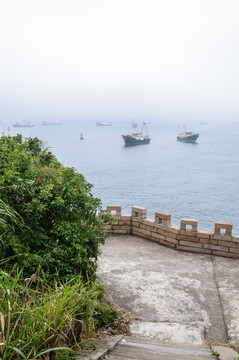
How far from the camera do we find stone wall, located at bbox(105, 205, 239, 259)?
715 cm

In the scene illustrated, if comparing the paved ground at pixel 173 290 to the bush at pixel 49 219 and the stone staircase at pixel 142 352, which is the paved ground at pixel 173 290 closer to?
the stone staircase at pixel 142 352

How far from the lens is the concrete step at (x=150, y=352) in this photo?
9.61 feet

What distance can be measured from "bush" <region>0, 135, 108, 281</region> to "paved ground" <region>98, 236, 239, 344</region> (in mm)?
1200

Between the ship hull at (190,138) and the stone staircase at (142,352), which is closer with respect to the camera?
the stone staircase at (142,352)

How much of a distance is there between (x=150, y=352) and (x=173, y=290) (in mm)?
2660

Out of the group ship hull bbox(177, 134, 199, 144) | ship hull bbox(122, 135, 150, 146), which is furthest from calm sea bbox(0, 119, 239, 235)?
ship hull bbox(177, 134, 199, 144)

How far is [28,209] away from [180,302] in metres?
3.01

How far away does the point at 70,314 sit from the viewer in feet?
8.78

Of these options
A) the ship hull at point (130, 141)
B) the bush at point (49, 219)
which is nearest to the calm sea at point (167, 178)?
the ship hull at point (130, 141)

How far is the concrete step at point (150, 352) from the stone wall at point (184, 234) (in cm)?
369

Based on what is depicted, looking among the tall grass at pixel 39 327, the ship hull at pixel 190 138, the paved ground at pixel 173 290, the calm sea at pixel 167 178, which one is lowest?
the calm sea at pixel 167 178

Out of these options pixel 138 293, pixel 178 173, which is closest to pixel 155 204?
pixel 178 173

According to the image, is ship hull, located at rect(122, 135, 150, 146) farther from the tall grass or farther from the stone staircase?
the tall grass

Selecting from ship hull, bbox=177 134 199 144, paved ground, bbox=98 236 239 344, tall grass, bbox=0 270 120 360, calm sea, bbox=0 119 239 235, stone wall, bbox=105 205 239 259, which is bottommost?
calm sea, bbox=0 119 239 235
